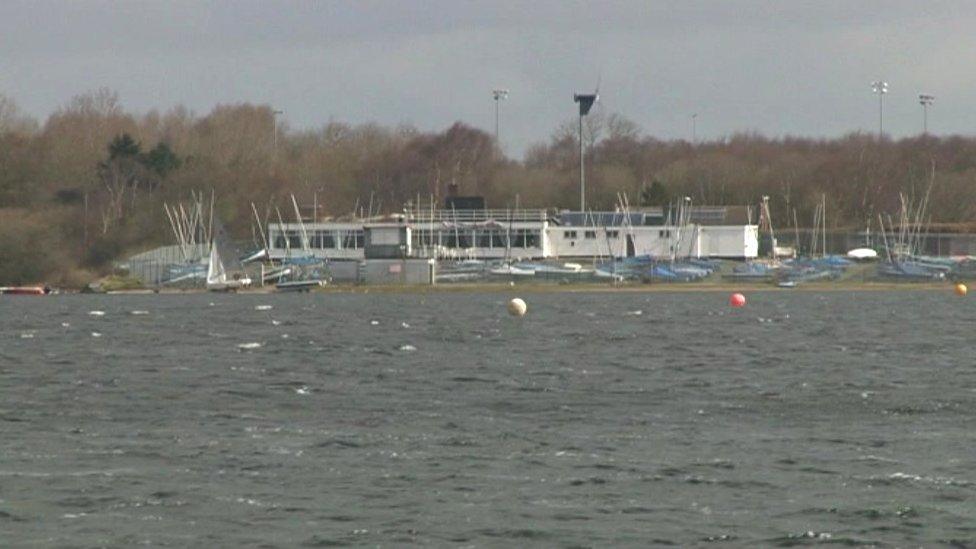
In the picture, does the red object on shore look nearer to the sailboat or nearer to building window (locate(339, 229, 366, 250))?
the sailboat

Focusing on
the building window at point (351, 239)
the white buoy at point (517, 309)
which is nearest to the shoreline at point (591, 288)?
the building window at point (351, 239)

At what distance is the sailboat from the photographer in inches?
5861

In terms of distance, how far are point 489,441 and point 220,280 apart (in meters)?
111

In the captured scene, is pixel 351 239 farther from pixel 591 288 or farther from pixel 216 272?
pixel 591 288

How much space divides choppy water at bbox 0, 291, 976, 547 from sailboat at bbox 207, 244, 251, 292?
70361 millimetres

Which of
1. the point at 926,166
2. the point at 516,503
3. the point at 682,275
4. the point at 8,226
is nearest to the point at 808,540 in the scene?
the point at 516,503

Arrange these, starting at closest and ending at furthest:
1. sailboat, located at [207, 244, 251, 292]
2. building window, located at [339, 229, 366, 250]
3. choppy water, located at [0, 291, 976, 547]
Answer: choppy water, located at [0, 291, 976, 547]
sailboat, located at [207, 244, 251, 292]
building window, located at [339, 229, 366, 250]

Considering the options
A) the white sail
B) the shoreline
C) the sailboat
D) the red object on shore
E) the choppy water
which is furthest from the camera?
the sailboat

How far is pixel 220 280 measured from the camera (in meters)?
150

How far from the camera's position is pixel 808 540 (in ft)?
96.5

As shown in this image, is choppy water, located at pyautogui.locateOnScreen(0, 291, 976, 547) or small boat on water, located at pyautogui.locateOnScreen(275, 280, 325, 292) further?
small boat on water, located at pyautogui.locateOnScreen(275, 280, 325, 292)

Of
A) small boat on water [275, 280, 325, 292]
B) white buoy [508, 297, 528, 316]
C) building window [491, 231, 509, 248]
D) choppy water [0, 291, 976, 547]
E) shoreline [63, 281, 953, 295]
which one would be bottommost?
shoreline [63, 281, 953, 295]

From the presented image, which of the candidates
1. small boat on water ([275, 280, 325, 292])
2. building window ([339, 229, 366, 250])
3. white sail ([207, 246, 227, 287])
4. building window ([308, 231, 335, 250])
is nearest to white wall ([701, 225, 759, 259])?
building window ([339, 229, 366, 250])

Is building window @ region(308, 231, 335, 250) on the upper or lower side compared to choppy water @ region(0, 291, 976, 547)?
upper
